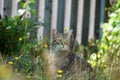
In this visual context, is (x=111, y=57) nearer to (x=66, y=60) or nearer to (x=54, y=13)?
(x=66, y=60)

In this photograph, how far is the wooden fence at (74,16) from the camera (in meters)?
5.44

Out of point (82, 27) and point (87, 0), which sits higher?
point (87, 0)

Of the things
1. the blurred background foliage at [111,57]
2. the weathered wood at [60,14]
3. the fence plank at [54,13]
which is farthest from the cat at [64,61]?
the weathered wood at [60,14]

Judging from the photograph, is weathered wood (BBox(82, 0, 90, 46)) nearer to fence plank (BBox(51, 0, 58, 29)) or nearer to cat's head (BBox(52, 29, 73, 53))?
fence plank (BBox(51, 0, 58, 29))

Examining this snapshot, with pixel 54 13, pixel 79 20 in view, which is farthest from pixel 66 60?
pixel 79 20

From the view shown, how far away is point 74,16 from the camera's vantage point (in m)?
5.92

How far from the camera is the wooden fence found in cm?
544

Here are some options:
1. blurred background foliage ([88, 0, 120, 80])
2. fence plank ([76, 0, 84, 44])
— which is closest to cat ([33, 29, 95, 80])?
blurred background foliage ([88, 0, 120, 80])

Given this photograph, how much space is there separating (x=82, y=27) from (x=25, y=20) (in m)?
1.88

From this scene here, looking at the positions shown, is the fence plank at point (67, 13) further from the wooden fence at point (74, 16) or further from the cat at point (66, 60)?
the cat at point (66, 60)

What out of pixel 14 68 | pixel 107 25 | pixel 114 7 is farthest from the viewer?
pixel 114 7

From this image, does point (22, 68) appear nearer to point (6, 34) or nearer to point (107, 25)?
point (6, 34)

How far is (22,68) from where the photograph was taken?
3322 mm

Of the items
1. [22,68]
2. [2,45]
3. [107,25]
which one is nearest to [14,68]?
[22,68]
